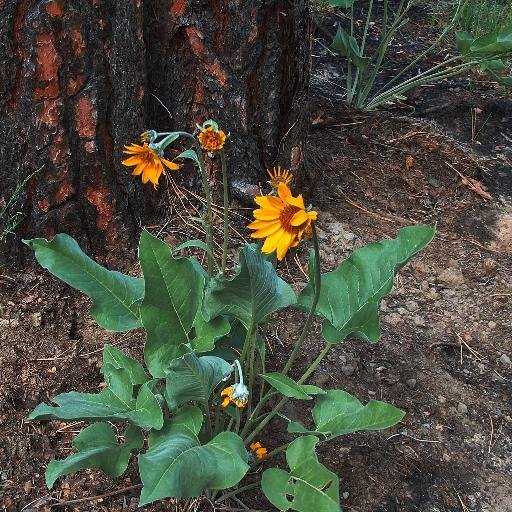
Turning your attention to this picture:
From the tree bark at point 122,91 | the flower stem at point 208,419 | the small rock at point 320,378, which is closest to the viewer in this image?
the flower stem at point 208,419

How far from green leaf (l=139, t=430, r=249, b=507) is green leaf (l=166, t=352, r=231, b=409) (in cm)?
8

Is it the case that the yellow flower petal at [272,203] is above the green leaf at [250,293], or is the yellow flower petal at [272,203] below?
above

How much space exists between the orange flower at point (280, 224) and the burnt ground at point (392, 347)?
2.54 feet

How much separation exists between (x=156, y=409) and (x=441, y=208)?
1.82 m

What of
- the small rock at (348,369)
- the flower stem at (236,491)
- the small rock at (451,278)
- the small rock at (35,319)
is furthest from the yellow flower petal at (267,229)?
the small rock at (451,278)

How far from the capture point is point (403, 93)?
377 cm

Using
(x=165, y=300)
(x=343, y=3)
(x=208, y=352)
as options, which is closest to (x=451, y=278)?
(x=208, y=352)

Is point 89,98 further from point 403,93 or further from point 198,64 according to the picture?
point 403,93

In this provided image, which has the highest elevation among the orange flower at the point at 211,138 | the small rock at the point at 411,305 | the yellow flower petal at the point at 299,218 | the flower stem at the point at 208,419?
the yellow flower petal at the point at 299,218

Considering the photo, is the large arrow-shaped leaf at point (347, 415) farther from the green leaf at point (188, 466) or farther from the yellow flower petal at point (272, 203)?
the yellow flower petal at point (272, 203)

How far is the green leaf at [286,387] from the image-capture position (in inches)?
60.6

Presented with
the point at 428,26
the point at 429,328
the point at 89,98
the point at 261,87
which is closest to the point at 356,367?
the point at 429,328

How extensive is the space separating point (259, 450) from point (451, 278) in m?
1.16

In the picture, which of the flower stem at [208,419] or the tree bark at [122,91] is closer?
the flower stem at [208,419]
